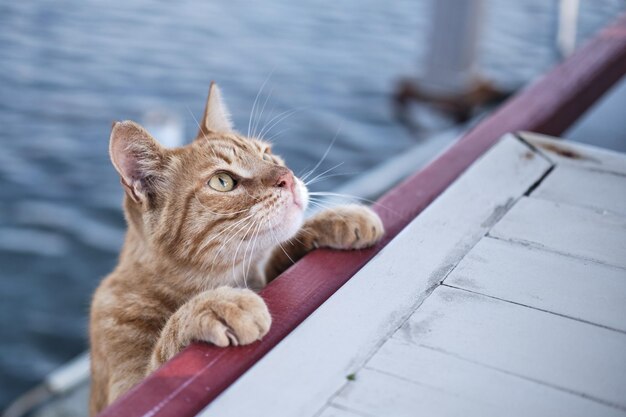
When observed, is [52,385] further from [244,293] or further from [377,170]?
[377,170]

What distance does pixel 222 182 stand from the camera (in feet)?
7.13

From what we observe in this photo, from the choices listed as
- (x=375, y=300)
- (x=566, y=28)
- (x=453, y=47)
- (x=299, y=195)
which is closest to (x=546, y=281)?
(x=375, y=300)

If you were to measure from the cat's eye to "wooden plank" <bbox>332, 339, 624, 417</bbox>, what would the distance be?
0.75 m

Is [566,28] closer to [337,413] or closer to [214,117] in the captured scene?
[214,117]

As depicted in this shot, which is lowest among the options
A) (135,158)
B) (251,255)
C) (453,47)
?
(453,47)

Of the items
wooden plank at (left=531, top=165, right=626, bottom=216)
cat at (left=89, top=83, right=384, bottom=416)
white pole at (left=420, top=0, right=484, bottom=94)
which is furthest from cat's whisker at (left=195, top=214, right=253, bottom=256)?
white pole at (left=420, top=0, right=484, bottom=94)

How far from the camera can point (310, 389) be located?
151cm

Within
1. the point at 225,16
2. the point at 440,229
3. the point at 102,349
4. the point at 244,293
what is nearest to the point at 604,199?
the point at 440,229

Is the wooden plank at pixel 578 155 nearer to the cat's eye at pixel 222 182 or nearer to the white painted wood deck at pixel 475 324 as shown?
the white painted wood deck at pixel 475 324

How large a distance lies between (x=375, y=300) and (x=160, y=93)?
19.6 feet

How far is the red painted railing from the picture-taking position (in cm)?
154

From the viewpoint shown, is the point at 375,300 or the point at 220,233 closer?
the point at 375,300

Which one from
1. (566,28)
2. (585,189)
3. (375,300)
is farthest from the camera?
(566,28)

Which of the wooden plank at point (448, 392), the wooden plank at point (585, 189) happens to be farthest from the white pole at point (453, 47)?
the wooden plank at point (448, 392)
